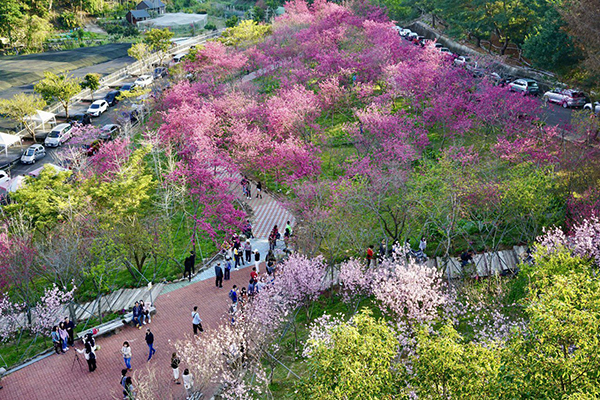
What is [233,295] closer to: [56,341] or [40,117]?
[56,341]

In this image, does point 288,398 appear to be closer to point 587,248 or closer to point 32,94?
point 587,248

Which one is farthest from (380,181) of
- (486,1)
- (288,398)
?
(486,1)

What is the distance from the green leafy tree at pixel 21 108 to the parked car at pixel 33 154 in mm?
4572

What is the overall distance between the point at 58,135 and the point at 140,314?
3231 cm

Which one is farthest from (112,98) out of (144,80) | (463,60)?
(463,60)

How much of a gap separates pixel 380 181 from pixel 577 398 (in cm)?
1888

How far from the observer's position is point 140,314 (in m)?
23.3

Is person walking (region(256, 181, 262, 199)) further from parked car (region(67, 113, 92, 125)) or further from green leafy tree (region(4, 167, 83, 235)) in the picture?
parked car (region(67, 113, 92, 125))

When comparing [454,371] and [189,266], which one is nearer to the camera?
[454,371]

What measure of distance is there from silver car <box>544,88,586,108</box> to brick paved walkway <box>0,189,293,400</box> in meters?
32.5

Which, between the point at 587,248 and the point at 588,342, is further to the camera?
the point at 587,248

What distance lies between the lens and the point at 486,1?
53.4 m

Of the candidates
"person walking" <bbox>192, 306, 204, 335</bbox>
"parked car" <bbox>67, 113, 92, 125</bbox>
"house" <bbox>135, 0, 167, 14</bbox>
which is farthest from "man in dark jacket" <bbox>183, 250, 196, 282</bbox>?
"house" <bbox>135, 0, 167, 14</bbox>

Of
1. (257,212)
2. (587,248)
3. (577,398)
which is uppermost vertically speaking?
(577,398)
